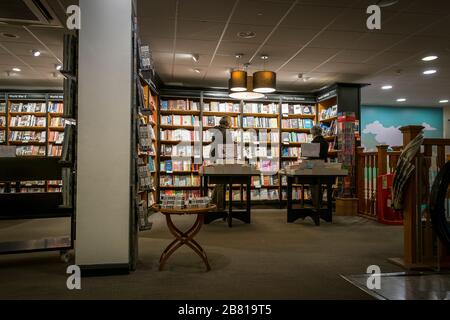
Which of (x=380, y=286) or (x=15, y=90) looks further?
(x=15, y=90)

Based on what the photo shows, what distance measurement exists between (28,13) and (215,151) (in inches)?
135

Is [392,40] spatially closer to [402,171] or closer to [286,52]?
[286,52]

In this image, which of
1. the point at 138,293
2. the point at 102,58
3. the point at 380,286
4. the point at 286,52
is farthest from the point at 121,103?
the point at 286,52

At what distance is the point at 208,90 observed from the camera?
325 inches

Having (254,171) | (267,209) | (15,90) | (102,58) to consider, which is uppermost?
(15,90)

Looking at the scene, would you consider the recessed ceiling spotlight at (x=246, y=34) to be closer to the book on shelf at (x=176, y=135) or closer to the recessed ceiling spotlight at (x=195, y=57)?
the recessed ceiling spotlight at (x=195, y=57)

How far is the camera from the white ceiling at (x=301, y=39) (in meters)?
4.18

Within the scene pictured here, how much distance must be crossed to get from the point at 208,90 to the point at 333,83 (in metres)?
3.12

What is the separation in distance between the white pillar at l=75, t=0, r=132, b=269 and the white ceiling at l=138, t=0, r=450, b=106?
4.05ft

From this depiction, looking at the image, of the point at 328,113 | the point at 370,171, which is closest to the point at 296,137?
the point at 328,113

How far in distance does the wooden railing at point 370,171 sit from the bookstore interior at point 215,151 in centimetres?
4

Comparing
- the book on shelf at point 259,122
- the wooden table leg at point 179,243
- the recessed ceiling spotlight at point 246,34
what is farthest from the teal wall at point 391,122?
the wooden table leg at point 179,243

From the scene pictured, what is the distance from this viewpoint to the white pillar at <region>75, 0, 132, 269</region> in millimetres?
2973

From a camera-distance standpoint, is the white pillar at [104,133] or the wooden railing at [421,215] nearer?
the white pillar at [104,133]
